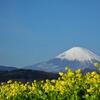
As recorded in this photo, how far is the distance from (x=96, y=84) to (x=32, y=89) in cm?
475

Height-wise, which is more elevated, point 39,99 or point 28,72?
point 28,72

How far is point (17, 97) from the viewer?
17.3m

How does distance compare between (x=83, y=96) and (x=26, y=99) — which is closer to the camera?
(x=83, y=96)

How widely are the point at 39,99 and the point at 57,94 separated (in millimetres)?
1110

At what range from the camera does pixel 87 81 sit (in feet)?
44.3

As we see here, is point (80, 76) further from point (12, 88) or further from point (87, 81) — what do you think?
point (12, 88)

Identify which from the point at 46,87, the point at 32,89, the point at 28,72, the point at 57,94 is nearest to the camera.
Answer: the point at 57,94

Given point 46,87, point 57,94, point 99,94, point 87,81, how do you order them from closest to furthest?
point 99,94
point 87,81
point 57,94
point 46,87

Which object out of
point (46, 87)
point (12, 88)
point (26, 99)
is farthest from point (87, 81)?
point (12, 88)

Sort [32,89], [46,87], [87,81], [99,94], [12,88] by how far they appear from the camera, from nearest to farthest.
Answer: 1. [99,94]
2. [87,81]
3. [46,87]
4. [32,89]
5. [12,88]

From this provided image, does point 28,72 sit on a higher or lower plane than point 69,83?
higher

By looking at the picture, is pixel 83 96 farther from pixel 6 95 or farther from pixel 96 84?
pixel 6 95

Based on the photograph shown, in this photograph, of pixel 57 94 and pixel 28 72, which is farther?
pixel 28 72

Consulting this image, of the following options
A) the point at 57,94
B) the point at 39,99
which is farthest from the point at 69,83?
the point at 39,99
